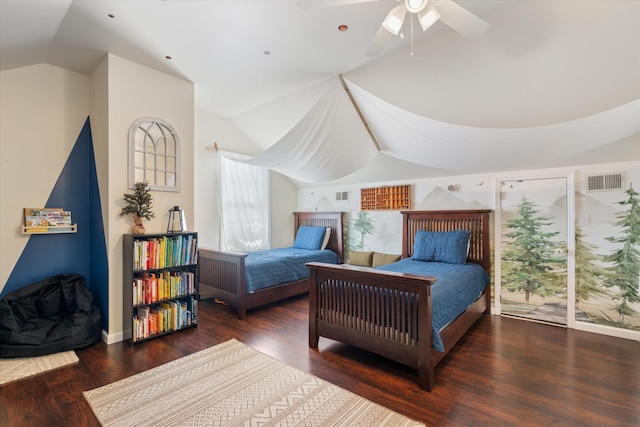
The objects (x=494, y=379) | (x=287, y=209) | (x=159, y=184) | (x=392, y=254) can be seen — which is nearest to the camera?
(x=494, y=379)

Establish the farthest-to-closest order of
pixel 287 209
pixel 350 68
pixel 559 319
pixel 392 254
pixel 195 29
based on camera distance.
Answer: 1. pixel 287 209
2. pixel 392 254
3. pixel 559 319
4. pixel 350 68
5. pixel 195 29

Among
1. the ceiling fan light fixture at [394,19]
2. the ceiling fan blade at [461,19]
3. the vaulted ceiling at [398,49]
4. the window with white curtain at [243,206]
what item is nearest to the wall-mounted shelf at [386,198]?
the vaulted ceiling at [398,49]

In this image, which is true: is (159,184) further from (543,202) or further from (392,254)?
(543,202)

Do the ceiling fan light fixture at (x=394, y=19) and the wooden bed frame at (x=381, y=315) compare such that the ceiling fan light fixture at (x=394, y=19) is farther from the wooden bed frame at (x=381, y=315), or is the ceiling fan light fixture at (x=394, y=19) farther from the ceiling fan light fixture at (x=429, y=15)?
the wooden bed frame at (x=381, y=315)

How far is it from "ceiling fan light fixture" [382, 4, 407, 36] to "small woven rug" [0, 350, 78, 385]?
3.46 meters

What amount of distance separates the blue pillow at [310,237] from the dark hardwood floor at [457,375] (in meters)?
2.05

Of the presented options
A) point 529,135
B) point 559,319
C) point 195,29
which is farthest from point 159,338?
point 559,319

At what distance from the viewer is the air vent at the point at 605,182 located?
10.3 feet

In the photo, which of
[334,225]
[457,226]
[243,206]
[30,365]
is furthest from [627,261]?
[30,365]

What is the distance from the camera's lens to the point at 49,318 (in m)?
2.84

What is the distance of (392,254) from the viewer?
15.8 feet

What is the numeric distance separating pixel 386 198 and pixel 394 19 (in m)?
3.47

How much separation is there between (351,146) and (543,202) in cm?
242

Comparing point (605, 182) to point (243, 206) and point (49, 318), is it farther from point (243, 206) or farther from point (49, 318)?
point (49, 318)
